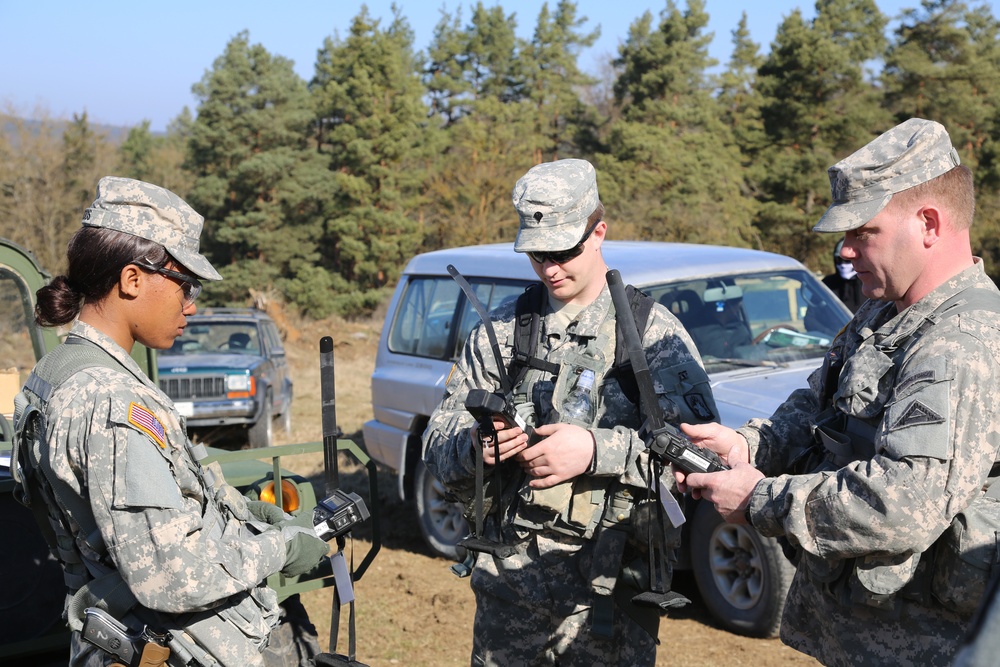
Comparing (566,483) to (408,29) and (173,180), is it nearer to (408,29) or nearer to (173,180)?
(173,180)

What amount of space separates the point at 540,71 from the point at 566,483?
140ft

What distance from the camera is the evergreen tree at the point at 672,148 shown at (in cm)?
3045

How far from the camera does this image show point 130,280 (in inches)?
Answer: 90.4

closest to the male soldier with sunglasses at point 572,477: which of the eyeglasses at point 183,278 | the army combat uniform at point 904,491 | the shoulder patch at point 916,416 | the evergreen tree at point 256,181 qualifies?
the army combat uniform at point 904,491

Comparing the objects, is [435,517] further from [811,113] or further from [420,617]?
[811,113]

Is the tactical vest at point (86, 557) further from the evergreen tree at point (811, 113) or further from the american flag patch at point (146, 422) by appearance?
the evergreen tree at point (811, 113)

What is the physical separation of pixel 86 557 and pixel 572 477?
49.6 inches

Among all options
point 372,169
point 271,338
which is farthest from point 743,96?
point 271,338

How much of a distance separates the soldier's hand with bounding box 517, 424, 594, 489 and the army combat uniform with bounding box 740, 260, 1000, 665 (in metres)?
0.49

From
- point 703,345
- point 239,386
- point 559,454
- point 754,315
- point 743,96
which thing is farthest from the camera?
point 743,96

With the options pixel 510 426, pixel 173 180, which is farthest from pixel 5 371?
pixel 173 180

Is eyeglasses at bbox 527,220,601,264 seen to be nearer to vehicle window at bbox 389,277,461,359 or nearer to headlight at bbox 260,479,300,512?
headlight at bbox 260,479,300,512

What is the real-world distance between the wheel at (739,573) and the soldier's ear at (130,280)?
328 cm

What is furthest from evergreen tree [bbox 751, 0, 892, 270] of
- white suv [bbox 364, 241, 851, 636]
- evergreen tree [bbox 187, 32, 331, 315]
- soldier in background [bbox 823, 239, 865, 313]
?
white suv [bbox 364, 241, 851, 636]
